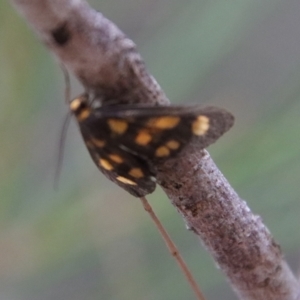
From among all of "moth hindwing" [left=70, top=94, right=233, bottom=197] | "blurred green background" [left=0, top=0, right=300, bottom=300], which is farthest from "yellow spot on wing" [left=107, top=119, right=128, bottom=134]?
"blurred green background" [left=0, top=0, right=300, bottom=300]

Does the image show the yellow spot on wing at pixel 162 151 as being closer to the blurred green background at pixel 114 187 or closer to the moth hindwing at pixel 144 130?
the moth hindwing at pixel 144 130

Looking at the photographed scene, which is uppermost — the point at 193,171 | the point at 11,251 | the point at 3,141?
the point at 193,171

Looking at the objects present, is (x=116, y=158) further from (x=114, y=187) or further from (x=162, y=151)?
(x=114, y=187)

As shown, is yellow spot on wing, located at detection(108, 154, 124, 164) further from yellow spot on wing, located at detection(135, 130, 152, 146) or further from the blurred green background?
the blurred green background

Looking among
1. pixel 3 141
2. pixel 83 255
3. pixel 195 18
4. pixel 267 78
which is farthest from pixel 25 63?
pixel 267 78

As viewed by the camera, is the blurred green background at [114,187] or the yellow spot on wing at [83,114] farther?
the blurred green background at [114,187]

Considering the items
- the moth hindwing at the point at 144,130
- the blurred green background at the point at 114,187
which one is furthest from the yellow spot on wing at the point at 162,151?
the blurred green background at the point at 114,187

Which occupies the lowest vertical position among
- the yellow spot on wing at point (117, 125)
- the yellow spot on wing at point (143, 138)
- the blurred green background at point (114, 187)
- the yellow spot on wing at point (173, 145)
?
the blurred green background at point (114, 187)

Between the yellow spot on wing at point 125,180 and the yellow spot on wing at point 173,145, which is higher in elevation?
the yellow spot on wing at point 173,145

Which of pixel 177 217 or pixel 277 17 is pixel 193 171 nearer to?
pixel 177 217
